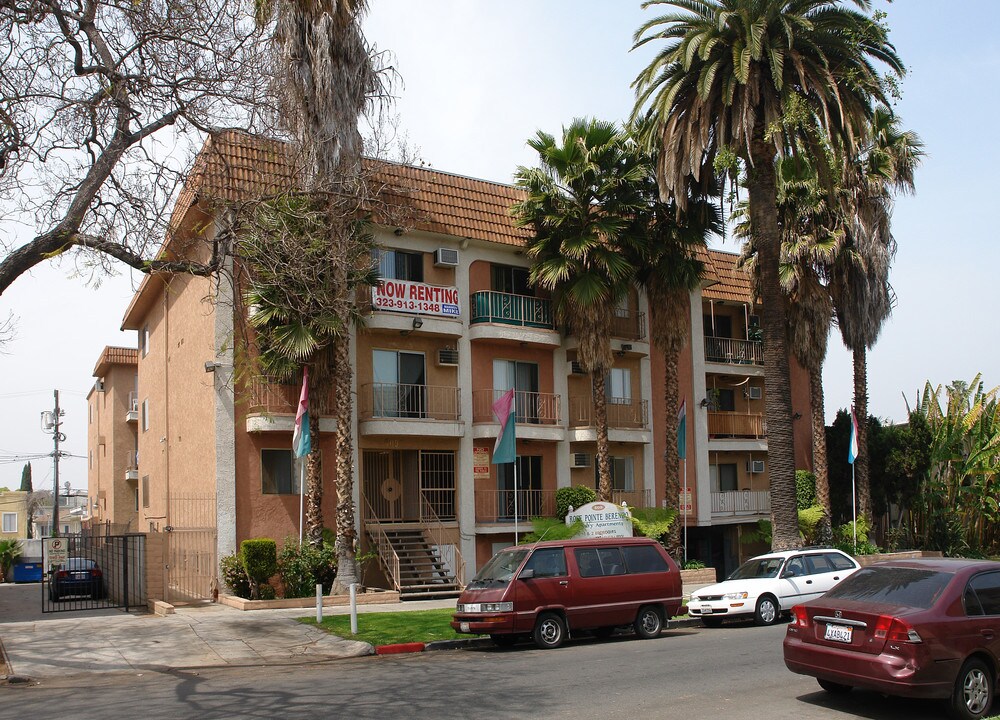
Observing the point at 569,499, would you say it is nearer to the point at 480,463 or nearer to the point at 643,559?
the point at 480,463

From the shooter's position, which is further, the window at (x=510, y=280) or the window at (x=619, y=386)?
the window at (x=619, y=386)

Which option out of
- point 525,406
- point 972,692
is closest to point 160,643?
point 972,692

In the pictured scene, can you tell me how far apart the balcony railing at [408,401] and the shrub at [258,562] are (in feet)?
15.6

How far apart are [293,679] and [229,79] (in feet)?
30.4

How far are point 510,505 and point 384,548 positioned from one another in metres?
4.66

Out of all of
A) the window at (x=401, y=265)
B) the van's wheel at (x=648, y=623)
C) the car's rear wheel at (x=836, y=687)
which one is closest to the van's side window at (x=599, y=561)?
the van's wheel at (x=648, y=623)

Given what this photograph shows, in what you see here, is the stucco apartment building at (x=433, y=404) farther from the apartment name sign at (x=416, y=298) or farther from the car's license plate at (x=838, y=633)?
the car's license plate at (x=838, y=633)

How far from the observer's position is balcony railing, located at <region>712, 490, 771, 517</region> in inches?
1297

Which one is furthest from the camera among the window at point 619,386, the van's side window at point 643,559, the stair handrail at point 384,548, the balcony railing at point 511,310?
the window at point 619,386

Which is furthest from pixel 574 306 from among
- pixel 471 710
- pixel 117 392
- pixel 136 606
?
pixel 117 392

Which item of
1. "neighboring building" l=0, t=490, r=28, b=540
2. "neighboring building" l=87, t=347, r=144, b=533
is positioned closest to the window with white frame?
"neighboring building" l=0, t=490, r=28, b=540

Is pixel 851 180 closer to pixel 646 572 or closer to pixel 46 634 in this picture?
pixel 646 572

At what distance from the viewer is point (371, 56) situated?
23.2 metres

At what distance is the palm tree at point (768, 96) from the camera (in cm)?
2195
